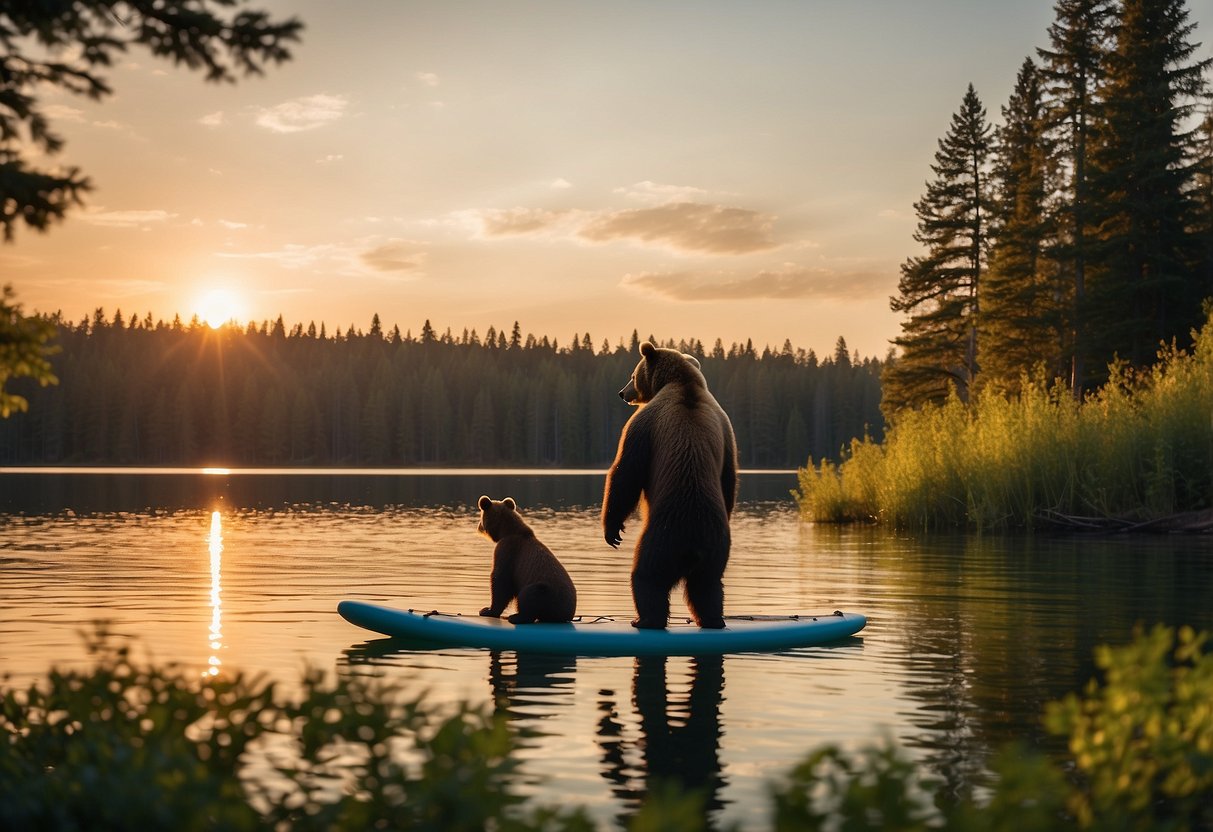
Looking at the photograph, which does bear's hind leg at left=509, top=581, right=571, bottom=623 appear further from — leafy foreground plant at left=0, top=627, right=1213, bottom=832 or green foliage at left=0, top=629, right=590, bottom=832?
leafy foreground plant at left=0, top=627, right=1213, bottom=832

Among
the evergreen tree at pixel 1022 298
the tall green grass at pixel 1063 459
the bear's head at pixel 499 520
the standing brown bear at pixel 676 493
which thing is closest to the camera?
the standing brown bear at pixel 676 493

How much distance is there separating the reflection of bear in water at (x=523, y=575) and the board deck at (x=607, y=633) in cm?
21

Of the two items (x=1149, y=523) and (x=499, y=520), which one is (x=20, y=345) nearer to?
(x=499, y=520)

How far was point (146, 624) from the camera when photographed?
50.2ft

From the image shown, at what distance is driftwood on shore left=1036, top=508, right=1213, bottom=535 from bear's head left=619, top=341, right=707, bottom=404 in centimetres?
2235

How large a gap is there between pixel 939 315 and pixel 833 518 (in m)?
22.1

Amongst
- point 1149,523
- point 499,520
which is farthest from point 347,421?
point 499,520

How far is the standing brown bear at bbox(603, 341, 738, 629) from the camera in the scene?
12.1 metres

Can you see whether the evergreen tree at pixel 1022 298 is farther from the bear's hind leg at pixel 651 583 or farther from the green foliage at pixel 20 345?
the green foliage at pixel 20 345

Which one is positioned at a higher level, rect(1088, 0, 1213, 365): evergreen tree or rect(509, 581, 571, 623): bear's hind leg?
rect(1088, 0, 1213, 365): evergreen tree

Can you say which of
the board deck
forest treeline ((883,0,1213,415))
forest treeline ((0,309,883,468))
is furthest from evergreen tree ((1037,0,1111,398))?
forest treeline ((0,309,883,468))

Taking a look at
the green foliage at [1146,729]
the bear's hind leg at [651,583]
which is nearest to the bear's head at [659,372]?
the bear's hind leg at [651,583]

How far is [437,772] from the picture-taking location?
424cm

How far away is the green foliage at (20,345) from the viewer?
235 inches
